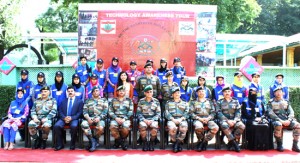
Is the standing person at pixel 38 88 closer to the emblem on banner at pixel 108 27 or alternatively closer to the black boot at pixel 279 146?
the emblem on banner at pixel 108 27

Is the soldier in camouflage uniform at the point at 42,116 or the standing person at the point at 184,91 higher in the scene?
the standing person at the point at 184,91

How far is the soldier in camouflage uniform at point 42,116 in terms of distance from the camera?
235 inches

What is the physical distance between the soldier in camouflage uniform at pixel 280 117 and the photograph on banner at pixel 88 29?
428 cm

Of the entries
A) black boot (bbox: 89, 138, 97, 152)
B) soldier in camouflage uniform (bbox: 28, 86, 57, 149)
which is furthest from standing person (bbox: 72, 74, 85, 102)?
black boot (bbox: 89, 138, 97, 152)

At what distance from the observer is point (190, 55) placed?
780 centimetres

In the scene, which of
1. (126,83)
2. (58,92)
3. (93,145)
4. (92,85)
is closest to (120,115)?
(93,145)

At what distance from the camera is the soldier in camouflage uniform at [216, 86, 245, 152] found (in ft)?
19.6

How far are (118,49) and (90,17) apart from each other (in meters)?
1.01

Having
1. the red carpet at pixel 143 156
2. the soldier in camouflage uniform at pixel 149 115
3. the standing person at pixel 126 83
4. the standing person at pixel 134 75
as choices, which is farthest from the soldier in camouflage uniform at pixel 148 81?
the red carpet at pixel 143 156

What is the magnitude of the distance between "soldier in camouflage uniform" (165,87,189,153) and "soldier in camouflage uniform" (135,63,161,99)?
46 centimetres

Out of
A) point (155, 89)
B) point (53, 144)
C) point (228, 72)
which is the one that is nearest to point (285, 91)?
point (228, 72)

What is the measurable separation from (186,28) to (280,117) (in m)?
2.98

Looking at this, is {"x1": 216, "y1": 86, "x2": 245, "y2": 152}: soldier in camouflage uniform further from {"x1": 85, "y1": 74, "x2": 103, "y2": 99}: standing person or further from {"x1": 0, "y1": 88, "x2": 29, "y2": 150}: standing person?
{"x1": 0, "y1": 88, "x2": 29, "y2": 150}: standing person

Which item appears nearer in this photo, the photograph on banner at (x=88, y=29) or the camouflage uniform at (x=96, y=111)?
the camouflage uniform at (x=96, y=111)
